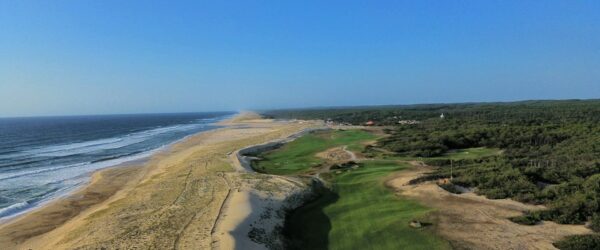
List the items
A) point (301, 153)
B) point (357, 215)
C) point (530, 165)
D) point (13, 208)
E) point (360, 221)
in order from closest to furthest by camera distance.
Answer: point (360, 221) < point (357, 215) < point (13, 208) < point (530, 165) < point (301, 153)

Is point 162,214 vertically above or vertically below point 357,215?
above

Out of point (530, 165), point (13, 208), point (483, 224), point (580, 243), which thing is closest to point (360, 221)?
point (483, 224)

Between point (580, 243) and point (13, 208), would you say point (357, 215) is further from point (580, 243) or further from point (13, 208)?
point (13, 208)

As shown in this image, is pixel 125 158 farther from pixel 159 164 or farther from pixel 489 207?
pixel 489 207

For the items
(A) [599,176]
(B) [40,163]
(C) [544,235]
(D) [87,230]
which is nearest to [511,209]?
(C) [544,235]

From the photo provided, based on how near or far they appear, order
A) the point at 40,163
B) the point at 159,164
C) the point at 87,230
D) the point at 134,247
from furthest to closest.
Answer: the point at 40,163 → the point at 159,164 → the point at 87,230 → the point at 134,247

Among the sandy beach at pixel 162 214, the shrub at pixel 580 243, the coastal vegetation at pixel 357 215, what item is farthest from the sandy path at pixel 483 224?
the sandy beach at pixel 162 214
